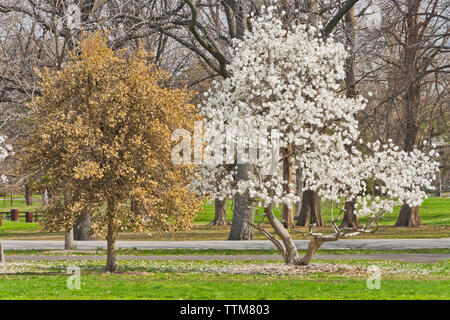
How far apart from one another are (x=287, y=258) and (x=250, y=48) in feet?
17.4

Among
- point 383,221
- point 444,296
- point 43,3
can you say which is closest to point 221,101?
point 444,296

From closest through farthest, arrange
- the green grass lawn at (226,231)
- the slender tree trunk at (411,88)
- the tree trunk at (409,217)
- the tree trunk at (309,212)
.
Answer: the slender tree trunk at (411,88) → the green grass lawn at (226,231) → the tree trunk at (409,217) → the tree trunk at (309,212)

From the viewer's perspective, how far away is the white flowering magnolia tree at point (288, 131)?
15.7 m

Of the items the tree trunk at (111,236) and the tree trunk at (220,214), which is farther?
the tree trunk at (220,214)

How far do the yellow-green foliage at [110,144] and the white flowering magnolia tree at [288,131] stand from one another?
109 cm

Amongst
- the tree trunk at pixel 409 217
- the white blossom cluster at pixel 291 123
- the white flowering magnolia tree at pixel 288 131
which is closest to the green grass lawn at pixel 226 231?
the tree trunk at pixel 409 217

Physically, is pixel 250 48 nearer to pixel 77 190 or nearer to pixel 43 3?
pixel 77 190

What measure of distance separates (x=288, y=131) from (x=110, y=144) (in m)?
4.44

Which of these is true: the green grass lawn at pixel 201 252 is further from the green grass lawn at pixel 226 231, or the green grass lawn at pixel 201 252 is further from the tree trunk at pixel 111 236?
the tree trunk at pixel 111 236

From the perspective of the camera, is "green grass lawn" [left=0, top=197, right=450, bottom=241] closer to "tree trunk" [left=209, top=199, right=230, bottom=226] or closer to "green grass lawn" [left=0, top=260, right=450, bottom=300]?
"tree trunk" [left=209, top=199, right=230, bottom=226]

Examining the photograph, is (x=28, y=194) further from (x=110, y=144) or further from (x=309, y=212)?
(x=309, y=212)

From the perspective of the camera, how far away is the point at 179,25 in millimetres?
26641

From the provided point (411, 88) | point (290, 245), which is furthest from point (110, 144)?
point (411, 88)

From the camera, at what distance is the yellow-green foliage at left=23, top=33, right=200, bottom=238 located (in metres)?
14.8
